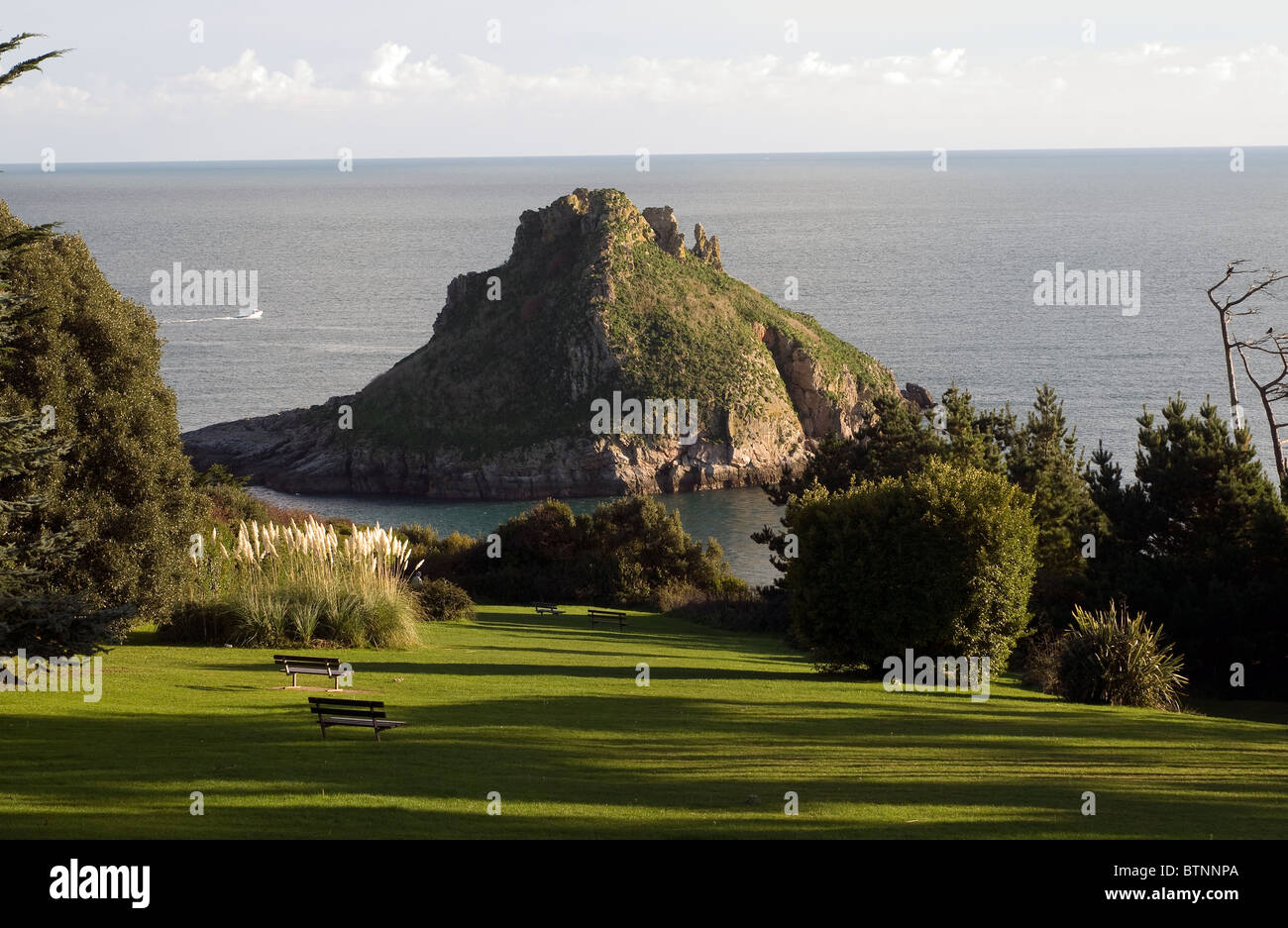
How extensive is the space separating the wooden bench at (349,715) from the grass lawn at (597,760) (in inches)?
8.9

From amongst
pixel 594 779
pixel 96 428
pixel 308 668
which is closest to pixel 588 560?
pixel 96 428

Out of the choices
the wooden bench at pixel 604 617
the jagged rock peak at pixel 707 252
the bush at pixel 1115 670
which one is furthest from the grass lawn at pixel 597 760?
the jagged rock peak at pixel 707 252

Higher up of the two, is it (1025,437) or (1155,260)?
(1155,260)

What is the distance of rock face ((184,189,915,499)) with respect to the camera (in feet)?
314

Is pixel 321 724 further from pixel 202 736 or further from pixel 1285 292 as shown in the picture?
pixel 1285 292

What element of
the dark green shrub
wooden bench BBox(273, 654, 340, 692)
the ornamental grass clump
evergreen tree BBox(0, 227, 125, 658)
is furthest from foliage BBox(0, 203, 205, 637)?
wooden bench BBox(273, 654, 340, 692)

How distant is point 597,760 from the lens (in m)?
14.6

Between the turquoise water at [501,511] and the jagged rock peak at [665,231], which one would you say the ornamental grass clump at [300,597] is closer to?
the turquoise water at [501,511]

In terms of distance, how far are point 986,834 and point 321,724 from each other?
25.0ft

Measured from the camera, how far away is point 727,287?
375 feet

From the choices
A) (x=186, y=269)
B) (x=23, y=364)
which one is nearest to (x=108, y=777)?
(x=23, y=364)

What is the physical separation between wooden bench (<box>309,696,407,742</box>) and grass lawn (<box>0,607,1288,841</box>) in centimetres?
23

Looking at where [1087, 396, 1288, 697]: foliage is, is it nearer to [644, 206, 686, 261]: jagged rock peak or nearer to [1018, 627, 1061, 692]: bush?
[1018, 627, 1061, 692]: bush

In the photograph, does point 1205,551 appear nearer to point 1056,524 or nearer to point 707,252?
point 1056,524
